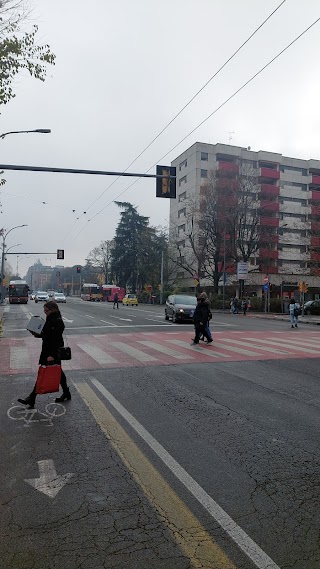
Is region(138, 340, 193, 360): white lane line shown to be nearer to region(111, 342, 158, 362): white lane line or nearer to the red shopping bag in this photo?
region(111, 342, 158, 362): white lane line

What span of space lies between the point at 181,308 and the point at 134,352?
11.5 meters

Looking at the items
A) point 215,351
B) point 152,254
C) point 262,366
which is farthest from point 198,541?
point 152,254

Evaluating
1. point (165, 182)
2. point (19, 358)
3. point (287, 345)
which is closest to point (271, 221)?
point (165, 182)

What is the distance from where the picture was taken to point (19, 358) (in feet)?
37.2

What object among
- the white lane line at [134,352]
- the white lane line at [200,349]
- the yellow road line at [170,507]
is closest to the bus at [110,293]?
the white lane line at [200,349]

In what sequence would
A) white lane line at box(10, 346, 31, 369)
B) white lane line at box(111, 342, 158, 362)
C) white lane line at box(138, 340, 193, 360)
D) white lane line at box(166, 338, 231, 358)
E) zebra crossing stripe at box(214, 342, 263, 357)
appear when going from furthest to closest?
zebra crossing stripe at box(214, 342, 263, 357) < white lane line at box(166, 338, 231, 358) < white lane line at box(138, 340, 193, 360) < white lane line at box(111, 342, 158, 362) < white lane line at box(10, 346, 31, 369)

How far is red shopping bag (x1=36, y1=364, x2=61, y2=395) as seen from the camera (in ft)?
21.1

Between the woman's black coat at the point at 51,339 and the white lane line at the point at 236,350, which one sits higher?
the woman's black coat at the point at 51,339

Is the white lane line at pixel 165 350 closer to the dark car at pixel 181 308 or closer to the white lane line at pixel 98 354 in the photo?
the white lane line at pixel 98 354

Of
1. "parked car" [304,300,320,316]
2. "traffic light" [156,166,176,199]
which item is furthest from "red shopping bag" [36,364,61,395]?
"parked car" [304,300,320,316]

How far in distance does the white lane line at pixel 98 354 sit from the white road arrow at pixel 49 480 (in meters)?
6.26

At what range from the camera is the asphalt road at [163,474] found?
294 cm

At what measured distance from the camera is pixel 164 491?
3.82 meters

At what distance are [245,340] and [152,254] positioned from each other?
189 feet
